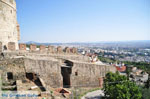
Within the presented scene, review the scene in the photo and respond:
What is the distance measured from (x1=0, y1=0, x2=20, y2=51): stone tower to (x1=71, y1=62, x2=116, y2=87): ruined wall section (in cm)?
587

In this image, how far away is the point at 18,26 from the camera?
16.1 meters

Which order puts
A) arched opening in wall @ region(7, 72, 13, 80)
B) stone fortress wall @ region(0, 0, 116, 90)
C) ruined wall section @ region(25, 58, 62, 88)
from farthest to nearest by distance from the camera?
1. ruined wall section @ region(25, 58, 62, 88)
2. stone fortress wall @ region(0, 0, 116, 90)
3. arched opening in wall @ region(7, 72, 13, 80)

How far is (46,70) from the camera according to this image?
38.8 ft

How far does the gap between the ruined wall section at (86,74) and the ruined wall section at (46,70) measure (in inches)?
71.8

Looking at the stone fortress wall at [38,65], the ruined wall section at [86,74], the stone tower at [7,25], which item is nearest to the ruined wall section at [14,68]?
the stone fortress wall at [38,65]

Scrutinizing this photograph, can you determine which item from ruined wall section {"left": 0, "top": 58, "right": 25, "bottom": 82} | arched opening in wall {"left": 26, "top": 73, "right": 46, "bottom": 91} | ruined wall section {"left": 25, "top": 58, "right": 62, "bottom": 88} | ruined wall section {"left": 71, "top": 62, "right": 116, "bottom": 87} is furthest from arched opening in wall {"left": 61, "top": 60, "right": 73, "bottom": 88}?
ruined wall section {"left": 0, "top": 58, "right": 25, "bottom": 82}

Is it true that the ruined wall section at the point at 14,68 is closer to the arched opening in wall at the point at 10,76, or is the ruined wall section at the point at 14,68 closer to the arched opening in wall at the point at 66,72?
the arched opening in wall at the point at 10,76

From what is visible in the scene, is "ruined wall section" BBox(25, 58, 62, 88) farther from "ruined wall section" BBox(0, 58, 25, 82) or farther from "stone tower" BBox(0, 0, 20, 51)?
"stone tower" BBox(0, 0, 20, 51)

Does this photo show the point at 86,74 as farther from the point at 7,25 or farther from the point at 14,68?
the point at 7,25

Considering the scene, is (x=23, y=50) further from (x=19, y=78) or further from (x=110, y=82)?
(x=110, y=82)

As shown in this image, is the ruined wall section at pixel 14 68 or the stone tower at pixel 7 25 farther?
the stone tower at pixel 7 25

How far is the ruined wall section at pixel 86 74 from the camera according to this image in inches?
536

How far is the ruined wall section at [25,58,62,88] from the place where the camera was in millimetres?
11125

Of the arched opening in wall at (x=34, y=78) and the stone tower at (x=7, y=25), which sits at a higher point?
the stone tower at (x=7, y=25)
